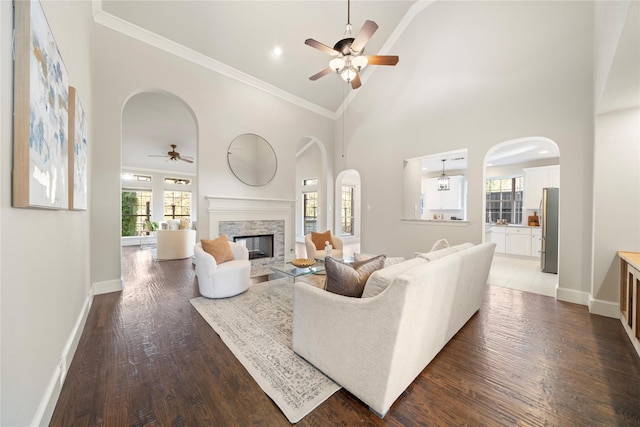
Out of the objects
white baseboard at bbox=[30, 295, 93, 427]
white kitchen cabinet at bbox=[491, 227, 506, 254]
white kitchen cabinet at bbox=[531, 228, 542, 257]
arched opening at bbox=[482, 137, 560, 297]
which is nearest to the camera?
white baseboard at bbox=[30, 295, 93, 427]

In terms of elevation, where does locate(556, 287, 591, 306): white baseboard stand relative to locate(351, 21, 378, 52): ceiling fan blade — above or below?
below

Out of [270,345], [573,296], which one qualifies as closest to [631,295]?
[573,296]

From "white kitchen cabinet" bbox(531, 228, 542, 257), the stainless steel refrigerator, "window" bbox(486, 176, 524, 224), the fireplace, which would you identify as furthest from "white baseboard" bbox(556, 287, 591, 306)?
the fireplace

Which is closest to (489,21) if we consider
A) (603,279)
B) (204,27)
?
(603,279)

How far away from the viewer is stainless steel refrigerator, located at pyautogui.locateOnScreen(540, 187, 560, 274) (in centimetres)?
444

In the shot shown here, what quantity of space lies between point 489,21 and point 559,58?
1.14 meters

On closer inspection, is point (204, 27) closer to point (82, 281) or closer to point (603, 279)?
point (82, 281)

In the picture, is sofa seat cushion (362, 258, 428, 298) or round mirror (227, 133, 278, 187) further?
round mirror (227, 133, 278, 187)

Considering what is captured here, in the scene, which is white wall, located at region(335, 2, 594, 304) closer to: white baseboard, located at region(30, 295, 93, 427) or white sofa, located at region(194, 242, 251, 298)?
white sofa, located at region(194, 242, 251, 298)

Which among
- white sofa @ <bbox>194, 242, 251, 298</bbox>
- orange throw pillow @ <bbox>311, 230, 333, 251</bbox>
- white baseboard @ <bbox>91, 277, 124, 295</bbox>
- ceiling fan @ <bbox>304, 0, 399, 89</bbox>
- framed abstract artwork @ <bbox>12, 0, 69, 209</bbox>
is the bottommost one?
white baseboard @ <bbox>91, 277, 124, 295</bbox>

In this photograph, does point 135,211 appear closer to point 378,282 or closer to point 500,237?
point 378,282

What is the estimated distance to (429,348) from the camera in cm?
176

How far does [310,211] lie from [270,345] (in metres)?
7.09

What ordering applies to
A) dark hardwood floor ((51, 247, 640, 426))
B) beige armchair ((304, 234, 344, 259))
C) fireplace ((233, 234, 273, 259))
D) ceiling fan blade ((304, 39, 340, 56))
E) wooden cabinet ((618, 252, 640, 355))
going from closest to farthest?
dark hardwood floor ((51, 247, 640, 426)), wooden cabinet ((618, 252, 640, 355)), ceiling fan blade ((304, 39, 340, 56)), beige armchair ((304, 234, 344, 259)), fireplace ((233, 234, 273, 259))
